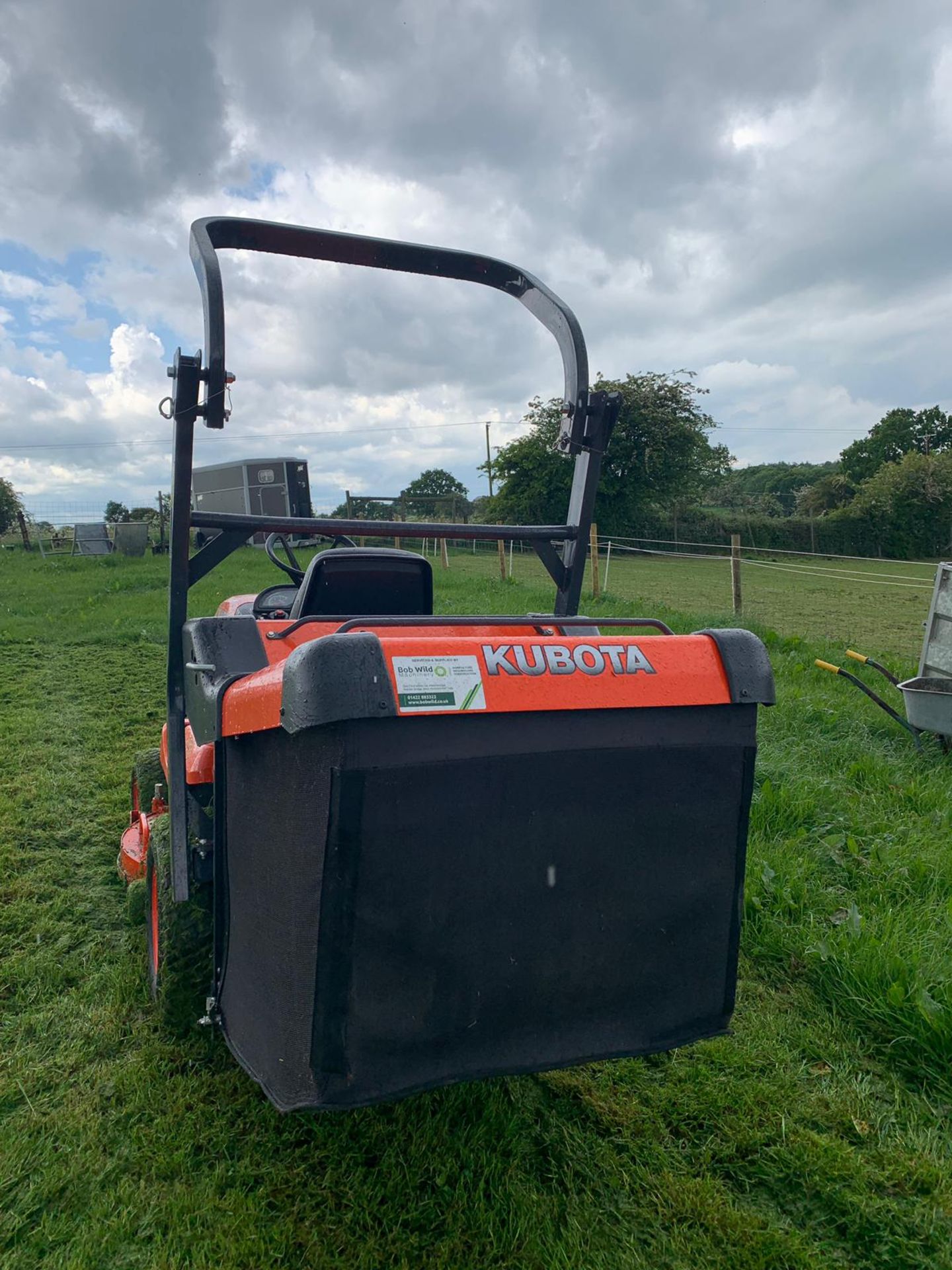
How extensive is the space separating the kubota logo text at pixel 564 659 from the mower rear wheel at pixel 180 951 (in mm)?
1237

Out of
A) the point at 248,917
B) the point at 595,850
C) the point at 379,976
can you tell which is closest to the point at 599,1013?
the point at 595,850

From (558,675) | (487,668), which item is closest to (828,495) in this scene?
(558,675)

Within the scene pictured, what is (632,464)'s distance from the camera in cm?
3734

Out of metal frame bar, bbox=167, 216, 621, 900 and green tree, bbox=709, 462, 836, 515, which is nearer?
metal frame bar, bbox=167, 216, 621, 900

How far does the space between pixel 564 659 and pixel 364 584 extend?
1.11 meters

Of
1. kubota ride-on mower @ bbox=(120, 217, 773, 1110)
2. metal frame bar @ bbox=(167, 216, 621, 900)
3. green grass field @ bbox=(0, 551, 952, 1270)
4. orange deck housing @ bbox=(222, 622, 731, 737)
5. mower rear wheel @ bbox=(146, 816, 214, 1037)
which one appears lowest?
green grass field @ bbox=(0, 551, 952, 1270)

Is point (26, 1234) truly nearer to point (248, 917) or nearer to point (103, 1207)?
point (103, 1207)

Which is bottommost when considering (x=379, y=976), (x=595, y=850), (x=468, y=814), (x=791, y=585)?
(x=791, y=585)

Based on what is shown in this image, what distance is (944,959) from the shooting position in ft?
10.0

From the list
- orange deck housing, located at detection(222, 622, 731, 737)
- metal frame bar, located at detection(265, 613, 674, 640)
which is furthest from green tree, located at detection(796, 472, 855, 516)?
orange deck housing, located at detection(222, 622, 731, 737)

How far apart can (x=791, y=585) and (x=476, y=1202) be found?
21.4 m

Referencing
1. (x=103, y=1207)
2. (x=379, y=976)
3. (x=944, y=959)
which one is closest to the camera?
(x=379, y=976)

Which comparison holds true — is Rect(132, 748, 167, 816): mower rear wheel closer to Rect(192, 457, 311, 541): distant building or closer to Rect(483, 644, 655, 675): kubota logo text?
Rect(483, 644, 655, 675): kubota logo text

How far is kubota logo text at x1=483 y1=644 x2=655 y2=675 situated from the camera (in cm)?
182
